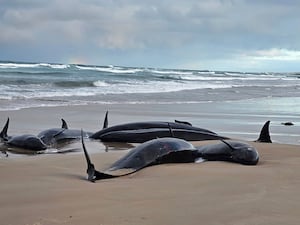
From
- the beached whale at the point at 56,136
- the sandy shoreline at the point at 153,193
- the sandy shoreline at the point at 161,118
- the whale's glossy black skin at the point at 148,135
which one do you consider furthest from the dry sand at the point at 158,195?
the sandy shoreline at the point at 161,118

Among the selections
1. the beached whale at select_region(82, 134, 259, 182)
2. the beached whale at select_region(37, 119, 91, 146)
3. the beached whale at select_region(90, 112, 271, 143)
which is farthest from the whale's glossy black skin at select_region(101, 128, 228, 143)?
the beached whale at select_region(82, 134, 259, 182)

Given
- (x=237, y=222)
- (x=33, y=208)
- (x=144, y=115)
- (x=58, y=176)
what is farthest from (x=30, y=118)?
(x=237, y=222)

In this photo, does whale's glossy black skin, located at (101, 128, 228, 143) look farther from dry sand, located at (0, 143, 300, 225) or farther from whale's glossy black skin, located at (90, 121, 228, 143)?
dry sand, located at (0, 143, 300, 225)

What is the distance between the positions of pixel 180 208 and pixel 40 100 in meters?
12.9

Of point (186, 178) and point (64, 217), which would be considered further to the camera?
point (186, 178)

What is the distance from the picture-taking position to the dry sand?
2.97 meters

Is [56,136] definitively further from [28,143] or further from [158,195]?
[158,195]

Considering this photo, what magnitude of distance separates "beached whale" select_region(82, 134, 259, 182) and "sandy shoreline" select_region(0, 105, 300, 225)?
0.15 m

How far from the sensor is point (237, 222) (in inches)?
114

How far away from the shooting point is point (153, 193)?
369 cm

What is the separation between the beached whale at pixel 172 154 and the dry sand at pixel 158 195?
15cm

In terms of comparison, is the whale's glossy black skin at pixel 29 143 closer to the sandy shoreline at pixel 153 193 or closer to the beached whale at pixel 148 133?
the sandy shoreline at pixel 153 193

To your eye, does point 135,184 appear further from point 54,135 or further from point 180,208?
point 54,135

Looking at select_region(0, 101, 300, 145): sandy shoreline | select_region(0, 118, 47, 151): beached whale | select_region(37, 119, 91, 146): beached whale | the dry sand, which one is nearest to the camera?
the dry sand
